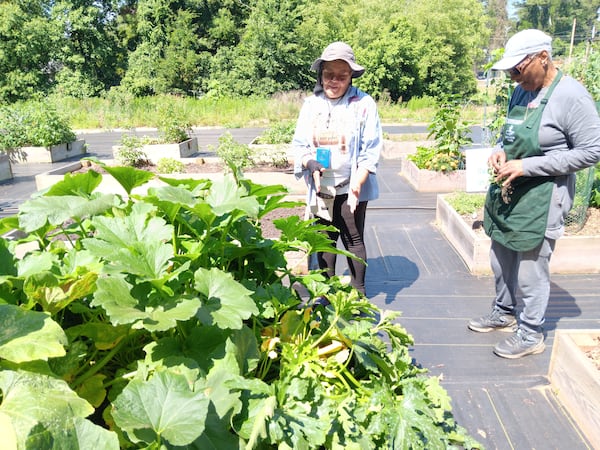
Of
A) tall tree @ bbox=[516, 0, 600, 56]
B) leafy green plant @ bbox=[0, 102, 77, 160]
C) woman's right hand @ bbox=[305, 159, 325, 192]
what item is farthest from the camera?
tall tree @ bbox=[516, 0, 600, 56]

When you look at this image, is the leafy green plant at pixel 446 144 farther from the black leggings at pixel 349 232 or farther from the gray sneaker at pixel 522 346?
the gray sneaker at pixel 522 346

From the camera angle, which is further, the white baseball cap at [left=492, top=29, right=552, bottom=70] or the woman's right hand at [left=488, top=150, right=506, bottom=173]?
the woman's right hand at [left=488, top=150, right=506, bottom=173]

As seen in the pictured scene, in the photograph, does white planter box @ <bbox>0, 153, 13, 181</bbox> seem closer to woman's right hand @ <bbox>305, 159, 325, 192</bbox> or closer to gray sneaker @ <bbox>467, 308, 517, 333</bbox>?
woman's right hand @ <bbox>305, 159, 325, 192</bbox>

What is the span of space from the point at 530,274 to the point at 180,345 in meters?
2.13

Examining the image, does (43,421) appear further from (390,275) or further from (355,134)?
(390,275)

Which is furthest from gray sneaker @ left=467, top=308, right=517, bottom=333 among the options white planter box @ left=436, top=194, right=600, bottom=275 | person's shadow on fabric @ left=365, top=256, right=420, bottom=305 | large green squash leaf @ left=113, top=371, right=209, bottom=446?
large green squash leaf @ left=113, top=371, right=209, bottom=446

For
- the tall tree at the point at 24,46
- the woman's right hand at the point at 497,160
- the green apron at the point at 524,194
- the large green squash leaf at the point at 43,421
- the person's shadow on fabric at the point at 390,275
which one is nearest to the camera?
the large green squash leaf at the point at 43,421

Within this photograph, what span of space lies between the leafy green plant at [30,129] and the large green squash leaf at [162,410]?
915 cm

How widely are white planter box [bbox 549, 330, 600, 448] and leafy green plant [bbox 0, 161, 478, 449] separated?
1126 mm

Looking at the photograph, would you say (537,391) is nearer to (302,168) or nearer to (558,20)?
(302,168)

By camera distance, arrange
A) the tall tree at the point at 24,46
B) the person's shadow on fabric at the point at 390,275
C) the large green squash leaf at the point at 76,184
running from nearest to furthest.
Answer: the large green squash leaf at the point at 76,184, the person's shadow on fabric at the point at 390,275, the tall tree at the point at 24,46

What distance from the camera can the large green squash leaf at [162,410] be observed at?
0.71 m

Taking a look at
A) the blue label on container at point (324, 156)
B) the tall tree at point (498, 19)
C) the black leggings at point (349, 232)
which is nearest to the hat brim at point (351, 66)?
the blue label on container at point (324, 156)

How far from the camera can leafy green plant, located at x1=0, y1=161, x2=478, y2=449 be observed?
74cm
